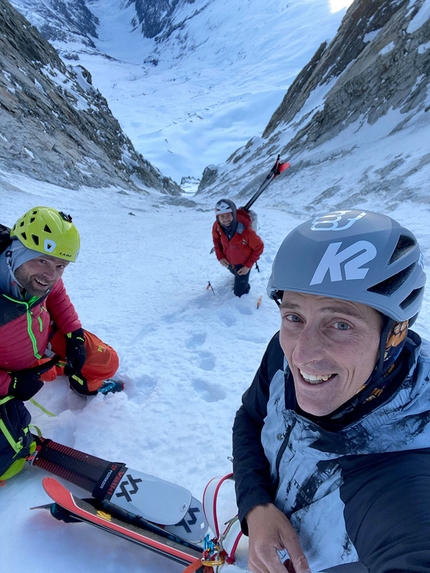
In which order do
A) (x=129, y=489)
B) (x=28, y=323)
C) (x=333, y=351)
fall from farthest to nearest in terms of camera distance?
(x=28, y=323) < (x=129, y=489) < (x=333, y=351)

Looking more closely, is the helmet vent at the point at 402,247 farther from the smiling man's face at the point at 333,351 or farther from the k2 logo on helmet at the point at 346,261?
the smiling man's face at the point at 333,351

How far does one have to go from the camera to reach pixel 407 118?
17031mm

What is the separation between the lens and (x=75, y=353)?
3.16 metres

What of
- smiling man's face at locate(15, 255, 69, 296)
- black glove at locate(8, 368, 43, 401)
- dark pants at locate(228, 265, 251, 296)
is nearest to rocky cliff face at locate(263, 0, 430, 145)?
dark pants at locate(228, 265, 251, 296)

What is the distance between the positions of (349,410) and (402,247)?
692mm

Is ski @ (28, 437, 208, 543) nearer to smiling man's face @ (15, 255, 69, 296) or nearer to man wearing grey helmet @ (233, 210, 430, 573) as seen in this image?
man wearing grey helmet @ (233, 210, 430, 573)

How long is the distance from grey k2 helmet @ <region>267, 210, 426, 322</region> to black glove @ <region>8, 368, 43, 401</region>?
2217 mm

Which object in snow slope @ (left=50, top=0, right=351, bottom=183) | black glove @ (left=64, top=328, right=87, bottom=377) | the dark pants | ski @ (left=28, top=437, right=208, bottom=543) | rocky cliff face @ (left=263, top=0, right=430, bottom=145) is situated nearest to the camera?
ski @ (left=28, top=437, right=208, bottom=543)

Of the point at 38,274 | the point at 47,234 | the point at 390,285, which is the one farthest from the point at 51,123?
the point at 390,285

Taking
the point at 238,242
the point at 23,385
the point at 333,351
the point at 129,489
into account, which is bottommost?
the point at 129,489

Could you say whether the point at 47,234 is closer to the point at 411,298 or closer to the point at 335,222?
the point at 335,222

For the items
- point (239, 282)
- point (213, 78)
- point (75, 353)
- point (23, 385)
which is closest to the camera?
point (23, 385)

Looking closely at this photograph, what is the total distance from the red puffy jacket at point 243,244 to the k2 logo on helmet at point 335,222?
4.03m

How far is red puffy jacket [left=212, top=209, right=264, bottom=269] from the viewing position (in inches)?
217
